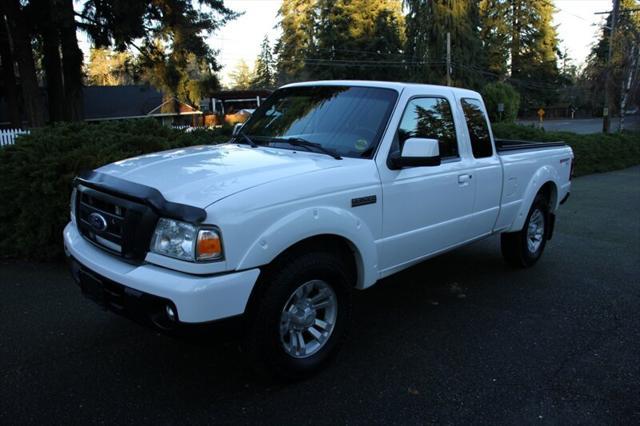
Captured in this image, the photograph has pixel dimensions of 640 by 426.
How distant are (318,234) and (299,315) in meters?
0.53

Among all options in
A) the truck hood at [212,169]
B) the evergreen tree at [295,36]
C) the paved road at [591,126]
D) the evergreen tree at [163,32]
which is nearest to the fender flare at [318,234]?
the truck hood at [212,169]

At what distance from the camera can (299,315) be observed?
330 centimetres

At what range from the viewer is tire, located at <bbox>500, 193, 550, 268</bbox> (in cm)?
575

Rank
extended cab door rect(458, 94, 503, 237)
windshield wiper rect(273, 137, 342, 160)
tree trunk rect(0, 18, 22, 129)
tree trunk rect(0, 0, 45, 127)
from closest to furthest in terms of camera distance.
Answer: windshield wiper rect(273, 137, 342, 160)
extended cab door rect(458, 94, 503, 237)
tree trunk rect(0, 0, 45, 127)
tree trunk rect(0, 18, 22, 129)

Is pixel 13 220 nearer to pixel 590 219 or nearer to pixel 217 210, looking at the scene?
pixel 217 210

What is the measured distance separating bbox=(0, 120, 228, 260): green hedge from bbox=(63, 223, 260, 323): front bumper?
9.23ft

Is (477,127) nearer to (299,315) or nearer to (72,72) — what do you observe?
(299,315)

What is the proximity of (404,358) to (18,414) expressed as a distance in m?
2.42

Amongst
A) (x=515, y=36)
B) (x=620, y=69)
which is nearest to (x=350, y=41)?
(x=515, y=36)

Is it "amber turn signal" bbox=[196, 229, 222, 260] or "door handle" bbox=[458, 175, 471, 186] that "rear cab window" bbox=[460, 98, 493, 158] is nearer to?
"door handle" bbox=[458, 175, 471, 186]

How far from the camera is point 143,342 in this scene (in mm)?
3914

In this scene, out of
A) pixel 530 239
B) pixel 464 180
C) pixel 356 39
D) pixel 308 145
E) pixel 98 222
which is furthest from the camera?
pixel 356 39

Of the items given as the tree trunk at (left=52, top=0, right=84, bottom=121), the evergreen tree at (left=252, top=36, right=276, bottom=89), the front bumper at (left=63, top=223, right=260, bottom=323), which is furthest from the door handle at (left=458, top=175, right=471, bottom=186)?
the evergreen tree at (left=252, top=36, right=276, bottom=89)

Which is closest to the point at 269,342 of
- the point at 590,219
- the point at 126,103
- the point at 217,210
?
the point at 217,210
